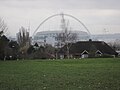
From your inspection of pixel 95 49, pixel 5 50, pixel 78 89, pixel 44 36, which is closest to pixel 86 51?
pixel 95 49

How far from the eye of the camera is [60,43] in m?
110

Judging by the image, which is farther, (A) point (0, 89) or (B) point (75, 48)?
(B) point (75, 48)

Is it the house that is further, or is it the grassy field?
the house

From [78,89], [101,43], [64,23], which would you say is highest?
[64,23]

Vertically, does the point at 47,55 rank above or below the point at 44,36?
below

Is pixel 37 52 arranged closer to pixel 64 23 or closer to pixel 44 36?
pixel 64 23

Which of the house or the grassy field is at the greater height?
the house

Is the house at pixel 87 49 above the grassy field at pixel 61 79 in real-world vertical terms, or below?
above

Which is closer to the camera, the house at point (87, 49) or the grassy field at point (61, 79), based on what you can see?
the grassy field at point (61, 79)

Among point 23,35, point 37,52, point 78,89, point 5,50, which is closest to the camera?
point 78,89

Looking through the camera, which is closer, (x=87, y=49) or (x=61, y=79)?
(x=61, y=79)

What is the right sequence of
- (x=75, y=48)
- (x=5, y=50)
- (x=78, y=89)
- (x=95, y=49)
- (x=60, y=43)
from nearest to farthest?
(x=78, y=89) → (x=5, y=50) → (x=95, y=49) → (x=75, y=48) → (x=60, y=43)

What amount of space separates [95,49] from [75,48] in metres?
8.33

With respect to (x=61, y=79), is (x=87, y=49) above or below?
above
